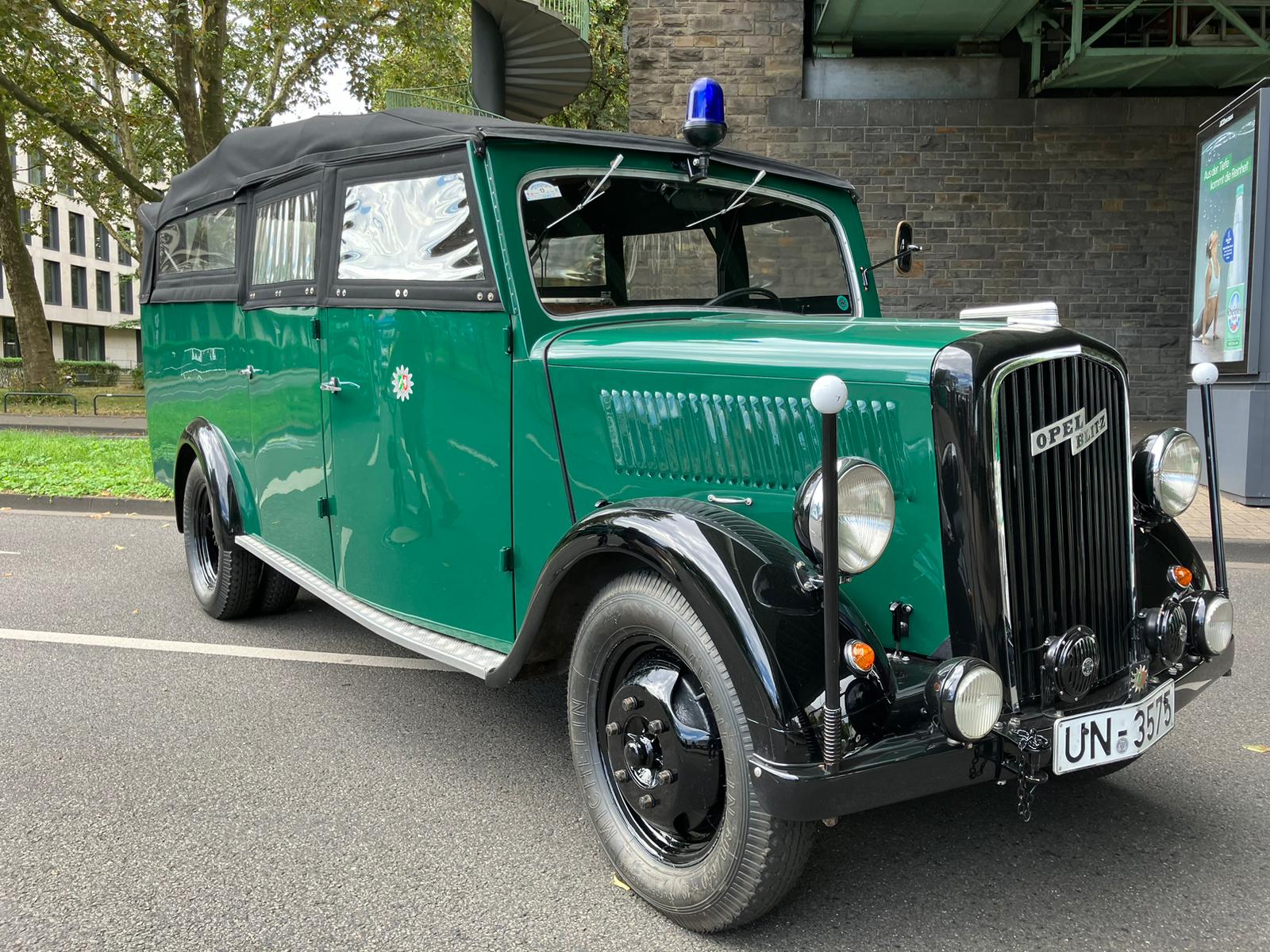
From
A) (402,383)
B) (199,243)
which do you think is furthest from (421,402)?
(199,243)

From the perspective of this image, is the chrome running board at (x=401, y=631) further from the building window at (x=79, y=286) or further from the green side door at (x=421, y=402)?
the building window at (x=79, y=286)

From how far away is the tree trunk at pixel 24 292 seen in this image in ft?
65.5

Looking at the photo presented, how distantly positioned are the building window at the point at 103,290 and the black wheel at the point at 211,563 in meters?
55.1

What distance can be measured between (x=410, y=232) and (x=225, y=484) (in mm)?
1988

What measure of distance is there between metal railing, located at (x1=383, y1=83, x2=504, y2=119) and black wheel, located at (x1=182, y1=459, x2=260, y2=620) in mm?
5256

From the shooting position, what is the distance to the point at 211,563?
212 inches

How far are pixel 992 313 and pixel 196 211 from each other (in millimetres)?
4094

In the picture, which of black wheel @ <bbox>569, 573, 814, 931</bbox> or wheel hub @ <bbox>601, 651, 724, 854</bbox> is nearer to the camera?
black wheel @ <bbox>569, 573, 814, 931</bbox>

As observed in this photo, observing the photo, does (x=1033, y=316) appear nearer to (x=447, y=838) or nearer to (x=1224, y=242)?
(x=447, y=838)

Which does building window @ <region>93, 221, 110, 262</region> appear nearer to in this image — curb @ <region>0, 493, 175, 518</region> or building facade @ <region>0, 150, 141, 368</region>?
building facade @ <region>0, 150, 141, 368</region>

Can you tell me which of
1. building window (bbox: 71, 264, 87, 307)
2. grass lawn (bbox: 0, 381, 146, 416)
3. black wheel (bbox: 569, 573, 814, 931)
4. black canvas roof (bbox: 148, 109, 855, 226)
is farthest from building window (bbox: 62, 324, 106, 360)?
black wheel (bbox: 569, 573, 814, 931)

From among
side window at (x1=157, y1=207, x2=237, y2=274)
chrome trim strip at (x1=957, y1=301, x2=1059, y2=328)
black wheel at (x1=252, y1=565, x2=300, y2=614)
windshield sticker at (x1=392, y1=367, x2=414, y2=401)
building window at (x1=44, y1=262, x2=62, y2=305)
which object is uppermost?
building window at (x1=44, y1=262, x2=62, y2=305)

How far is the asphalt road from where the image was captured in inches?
94.7

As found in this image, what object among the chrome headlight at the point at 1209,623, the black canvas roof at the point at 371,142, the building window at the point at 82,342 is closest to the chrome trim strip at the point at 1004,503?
the chrome headlight at the point at 1209,623
